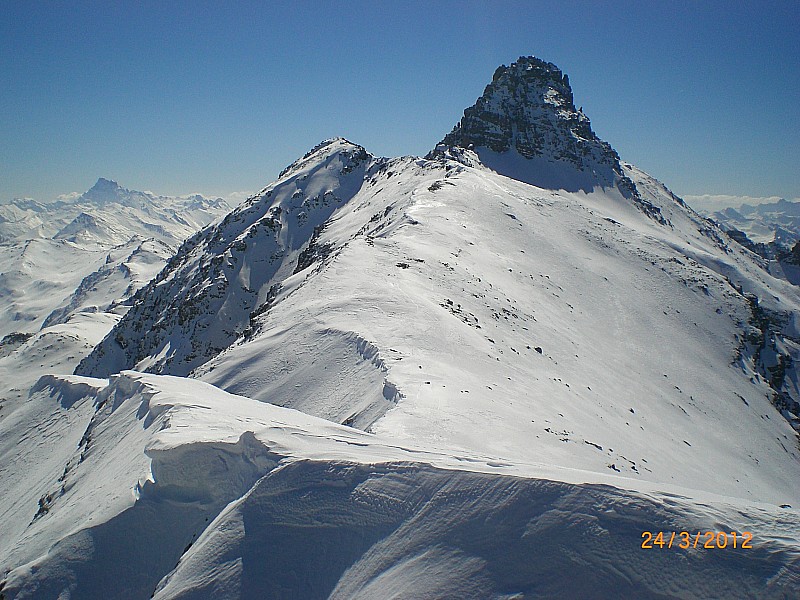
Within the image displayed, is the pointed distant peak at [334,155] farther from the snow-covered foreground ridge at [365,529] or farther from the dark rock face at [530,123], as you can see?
the snow-covered foreground ridge at [365,529]

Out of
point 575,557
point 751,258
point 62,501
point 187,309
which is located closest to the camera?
point 575,557

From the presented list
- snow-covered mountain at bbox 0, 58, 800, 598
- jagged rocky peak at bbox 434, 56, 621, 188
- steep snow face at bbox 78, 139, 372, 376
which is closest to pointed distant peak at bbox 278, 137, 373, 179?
steep snow face at bbox 78, 139, 372, 376

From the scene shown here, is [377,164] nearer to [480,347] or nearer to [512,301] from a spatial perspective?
[512,301]

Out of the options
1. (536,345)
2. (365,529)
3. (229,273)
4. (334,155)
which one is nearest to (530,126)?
(334,155)

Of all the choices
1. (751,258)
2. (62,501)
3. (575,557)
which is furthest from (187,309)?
(751,258)

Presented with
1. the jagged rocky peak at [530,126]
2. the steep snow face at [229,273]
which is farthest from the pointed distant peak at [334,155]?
the jagged rocky peak at [530,126]

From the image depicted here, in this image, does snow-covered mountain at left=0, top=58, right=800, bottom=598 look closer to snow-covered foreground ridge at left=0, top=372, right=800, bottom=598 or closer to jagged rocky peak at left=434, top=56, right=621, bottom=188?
snow-covered foreground ridge at left=0, top=372, right=800, bottom=598
